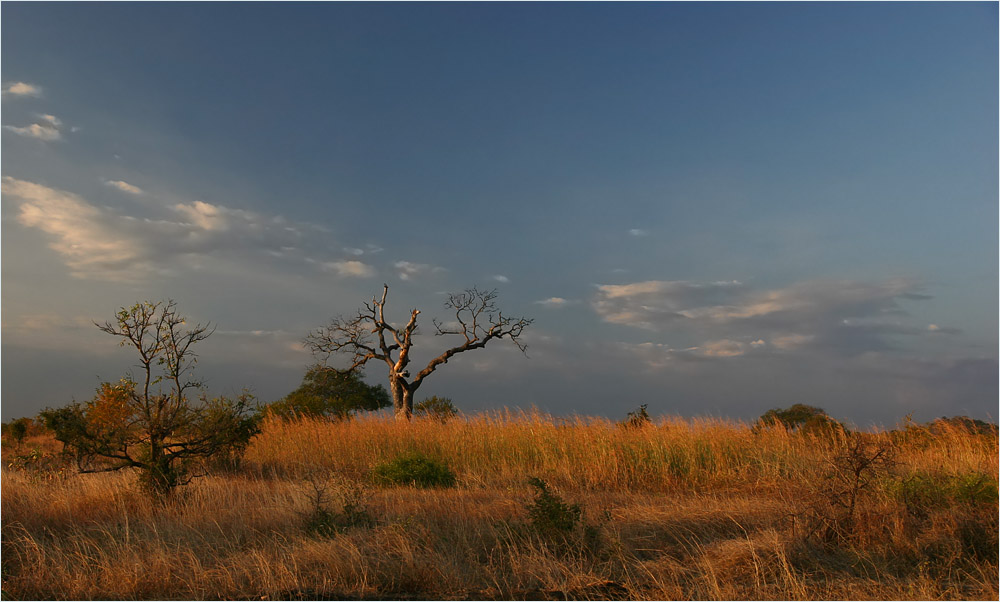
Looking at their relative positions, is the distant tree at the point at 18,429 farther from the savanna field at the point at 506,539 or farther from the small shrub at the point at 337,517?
the small shrub at the point at 337,517

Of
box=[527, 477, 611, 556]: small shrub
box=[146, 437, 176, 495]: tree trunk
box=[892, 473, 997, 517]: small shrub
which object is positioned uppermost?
box=[146, 437, 176, 495]: tree trunk

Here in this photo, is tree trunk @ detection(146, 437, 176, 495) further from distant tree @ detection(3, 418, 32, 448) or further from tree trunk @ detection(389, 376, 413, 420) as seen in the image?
distant tree @ detection(3, 418, 32, 448)

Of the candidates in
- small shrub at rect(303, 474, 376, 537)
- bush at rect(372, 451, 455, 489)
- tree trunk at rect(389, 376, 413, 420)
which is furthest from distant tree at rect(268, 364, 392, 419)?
small shrub at rect(303, 474, 376, 537)

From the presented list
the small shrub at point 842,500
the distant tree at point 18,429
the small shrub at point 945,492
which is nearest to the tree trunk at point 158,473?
the small shrub at point 842,500

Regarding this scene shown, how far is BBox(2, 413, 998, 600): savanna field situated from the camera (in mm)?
4988

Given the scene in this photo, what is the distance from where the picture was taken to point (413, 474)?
10.6 meters

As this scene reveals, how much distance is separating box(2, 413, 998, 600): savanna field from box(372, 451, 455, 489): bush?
0.05 m

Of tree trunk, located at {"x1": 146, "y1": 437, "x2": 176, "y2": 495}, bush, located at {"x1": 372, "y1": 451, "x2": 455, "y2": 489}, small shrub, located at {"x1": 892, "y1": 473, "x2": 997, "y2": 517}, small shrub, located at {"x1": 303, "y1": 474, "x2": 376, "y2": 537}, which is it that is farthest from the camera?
bush, located at {"x1": 372, "y1": 451, "x2": 455, "y2": 489}

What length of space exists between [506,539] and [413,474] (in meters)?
4.92

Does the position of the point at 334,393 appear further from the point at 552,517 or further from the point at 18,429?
the point at 552,517

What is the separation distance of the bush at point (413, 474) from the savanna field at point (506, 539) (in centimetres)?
5

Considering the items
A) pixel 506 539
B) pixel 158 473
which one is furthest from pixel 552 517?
pixel 158 473

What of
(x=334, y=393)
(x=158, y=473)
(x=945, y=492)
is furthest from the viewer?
(x=334, y=393)

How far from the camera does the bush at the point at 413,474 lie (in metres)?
10.6
